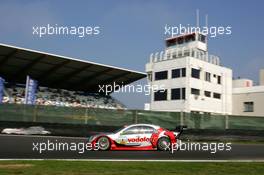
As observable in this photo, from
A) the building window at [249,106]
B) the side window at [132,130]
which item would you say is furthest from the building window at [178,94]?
the side window at [132,130]

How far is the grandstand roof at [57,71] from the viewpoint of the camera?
3597 cm

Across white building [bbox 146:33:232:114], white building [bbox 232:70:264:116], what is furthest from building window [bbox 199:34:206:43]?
Answer: white building [bbox 232:70:264:116]

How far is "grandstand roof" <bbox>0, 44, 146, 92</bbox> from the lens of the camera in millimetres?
35966

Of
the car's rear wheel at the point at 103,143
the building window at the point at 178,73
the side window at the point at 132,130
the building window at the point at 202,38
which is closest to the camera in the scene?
the car's rear wheel at the point at 103,143

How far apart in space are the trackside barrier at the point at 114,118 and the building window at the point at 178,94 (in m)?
32.0

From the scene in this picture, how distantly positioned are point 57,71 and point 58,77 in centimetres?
221

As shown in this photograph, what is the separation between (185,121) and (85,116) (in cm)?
595

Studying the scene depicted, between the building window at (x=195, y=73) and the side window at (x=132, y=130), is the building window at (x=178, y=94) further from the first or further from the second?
the side window at (x=132, y=130)

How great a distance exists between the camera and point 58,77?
Answer: 4319 centimetres

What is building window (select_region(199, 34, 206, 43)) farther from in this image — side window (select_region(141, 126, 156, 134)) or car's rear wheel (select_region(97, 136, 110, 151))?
car's rear wheel (select_region(97, 136, 110, 151))

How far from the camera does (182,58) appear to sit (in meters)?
59.0

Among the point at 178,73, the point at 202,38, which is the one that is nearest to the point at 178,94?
the point at 178,73

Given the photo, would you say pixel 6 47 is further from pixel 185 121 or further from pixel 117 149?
pixel 117 149

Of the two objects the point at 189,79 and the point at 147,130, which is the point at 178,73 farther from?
the point at 147,130
